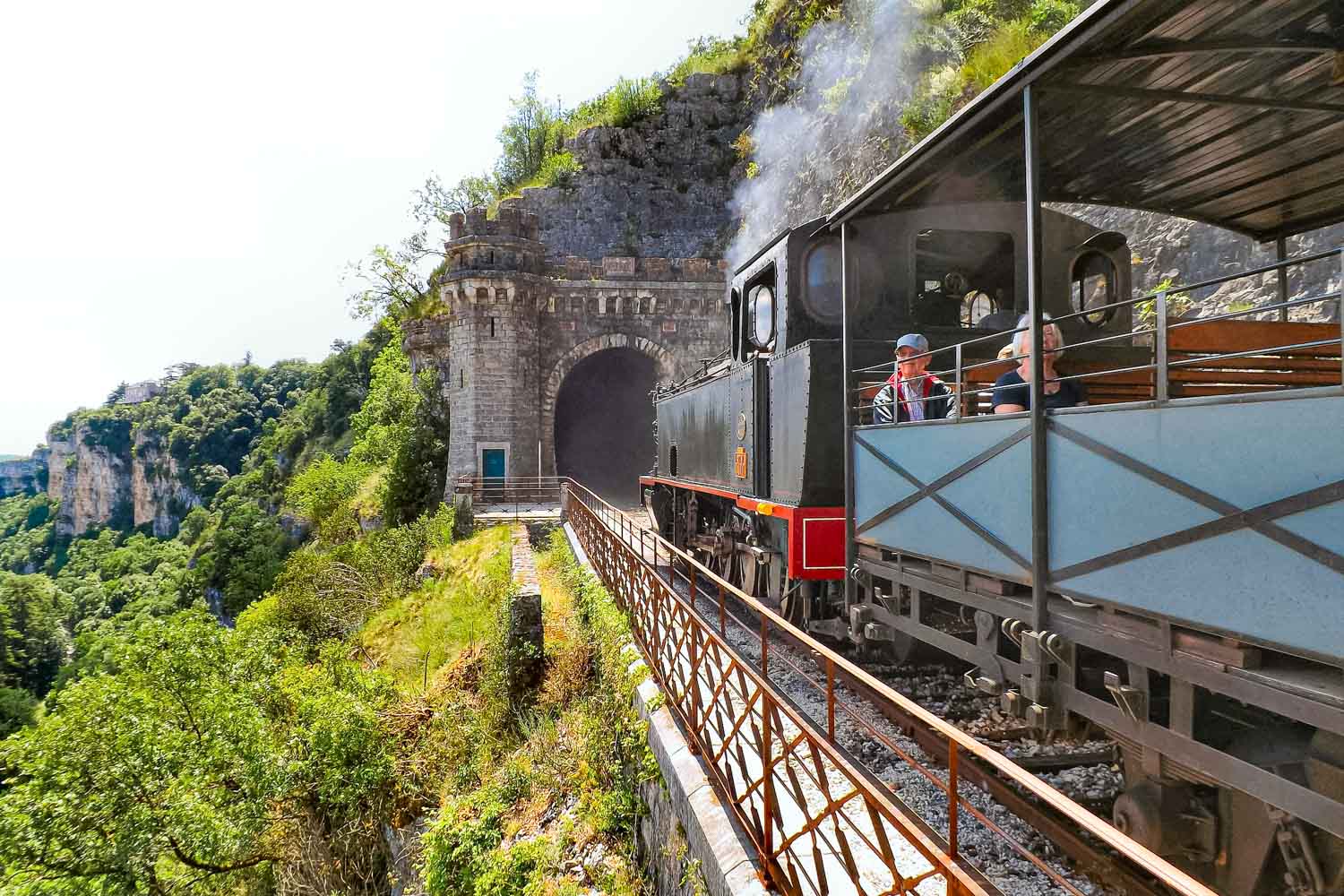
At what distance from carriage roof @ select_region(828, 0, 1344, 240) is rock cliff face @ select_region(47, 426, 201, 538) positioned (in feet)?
278

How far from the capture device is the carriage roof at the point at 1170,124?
3018mm

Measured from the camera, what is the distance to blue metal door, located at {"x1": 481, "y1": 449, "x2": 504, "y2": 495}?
2353 cm

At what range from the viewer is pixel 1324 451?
2078mm

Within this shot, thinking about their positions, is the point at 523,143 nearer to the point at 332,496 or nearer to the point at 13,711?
the point at 332,496

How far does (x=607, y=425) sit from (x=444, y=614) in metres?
15.7

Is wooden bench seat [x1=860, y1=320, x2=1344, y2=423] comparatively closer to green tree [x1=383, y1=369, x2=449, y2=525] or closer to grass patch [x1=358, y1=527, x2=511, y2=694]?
grass patch [x1=358, y1=527, x2=511, y2=694]

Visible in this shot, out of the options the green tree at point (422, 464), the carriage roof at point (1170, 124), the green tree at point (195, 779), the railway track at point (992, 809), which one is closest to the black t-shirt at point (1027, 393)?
the carriage roof at point (1170, 124)

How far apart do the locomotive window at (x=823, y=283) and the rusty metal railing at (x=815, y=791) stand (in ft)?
8.61

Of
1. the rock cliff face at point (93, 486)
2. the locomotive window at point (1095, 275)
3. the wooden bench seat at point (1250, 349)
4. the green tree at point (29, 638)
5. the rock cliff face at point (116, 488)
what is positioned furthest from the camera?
the rock cliff face at point (93, 486)

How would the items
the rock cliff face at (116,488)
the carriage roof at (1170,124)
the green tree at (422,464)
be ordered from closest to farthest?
the carriage roof at (1170,124)
the green tree at (422,464)
the rock cliff face at (116,488)

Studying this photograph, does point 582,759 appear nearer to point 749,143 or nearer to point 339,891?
point 339,891

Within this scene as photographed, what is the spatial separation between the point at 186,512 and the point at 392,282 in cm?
5356

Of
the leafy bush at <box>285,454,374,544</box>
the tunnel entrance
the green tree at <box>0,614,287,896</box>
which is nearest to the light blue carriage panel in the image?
the green tree at <box>0,614,287,896</box>

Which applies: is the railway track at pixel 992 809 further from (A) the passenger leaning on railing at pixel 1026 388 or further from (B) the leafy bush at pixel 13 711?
(B) the leafy bush at pixel 13 711
